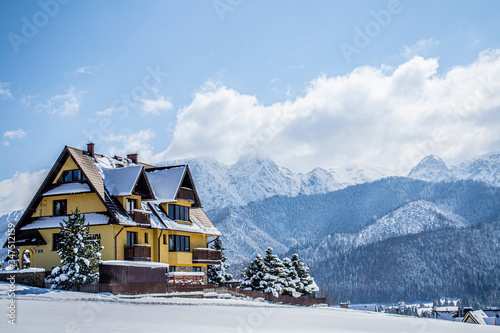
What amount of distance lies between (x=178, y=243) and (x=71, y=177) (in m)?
11.2

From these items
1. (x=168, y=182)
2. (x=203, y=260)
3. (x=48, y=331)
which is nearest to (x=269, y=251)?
(x=203, y=260)

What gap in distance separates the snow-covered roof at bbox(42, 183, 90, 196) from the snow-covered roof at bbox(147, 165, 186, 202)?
7.71 metres

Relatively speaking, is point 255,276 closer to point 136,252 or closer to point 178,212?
point 178,212

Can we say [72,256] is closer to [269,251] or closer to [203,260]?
[203,260]

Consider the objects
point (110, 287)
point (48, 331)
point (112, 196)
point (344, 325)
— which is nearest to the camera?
point (48, 331)

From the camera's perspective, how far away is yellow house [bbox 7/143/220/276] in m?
43.8

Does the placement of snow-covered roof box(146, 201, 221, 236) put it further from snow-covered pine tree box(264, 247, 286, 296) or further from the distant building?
the distant building

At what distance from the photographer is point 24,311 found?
2512 cm

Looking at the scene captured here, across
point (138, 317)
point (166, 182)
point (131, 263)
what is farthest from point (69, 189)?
point (138, 317)

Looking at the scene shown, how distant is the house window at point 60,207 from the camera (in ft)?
150

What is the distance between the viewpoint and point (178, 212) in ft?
169

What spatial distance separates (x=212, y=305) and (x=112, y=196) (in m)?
13.5

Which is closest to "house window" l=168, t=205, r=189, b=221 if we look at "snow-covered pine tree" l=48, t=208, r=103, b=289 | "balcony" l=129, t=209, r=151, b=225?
"balcony" l=129, t=209, r=151, b=225

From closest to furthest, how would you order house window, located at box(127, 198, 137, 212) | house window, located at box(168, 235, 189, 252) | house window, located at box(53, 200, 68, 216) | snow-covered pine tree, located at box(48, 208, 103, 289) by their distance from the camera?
snow-covered pine tree, located at box(48, 208, 103, 289)
house window, located at box(53, 200, 68, 216)
house window, located at box(127, 198, 137, 212)
house window, located at box(168, 235, 189, 252)
